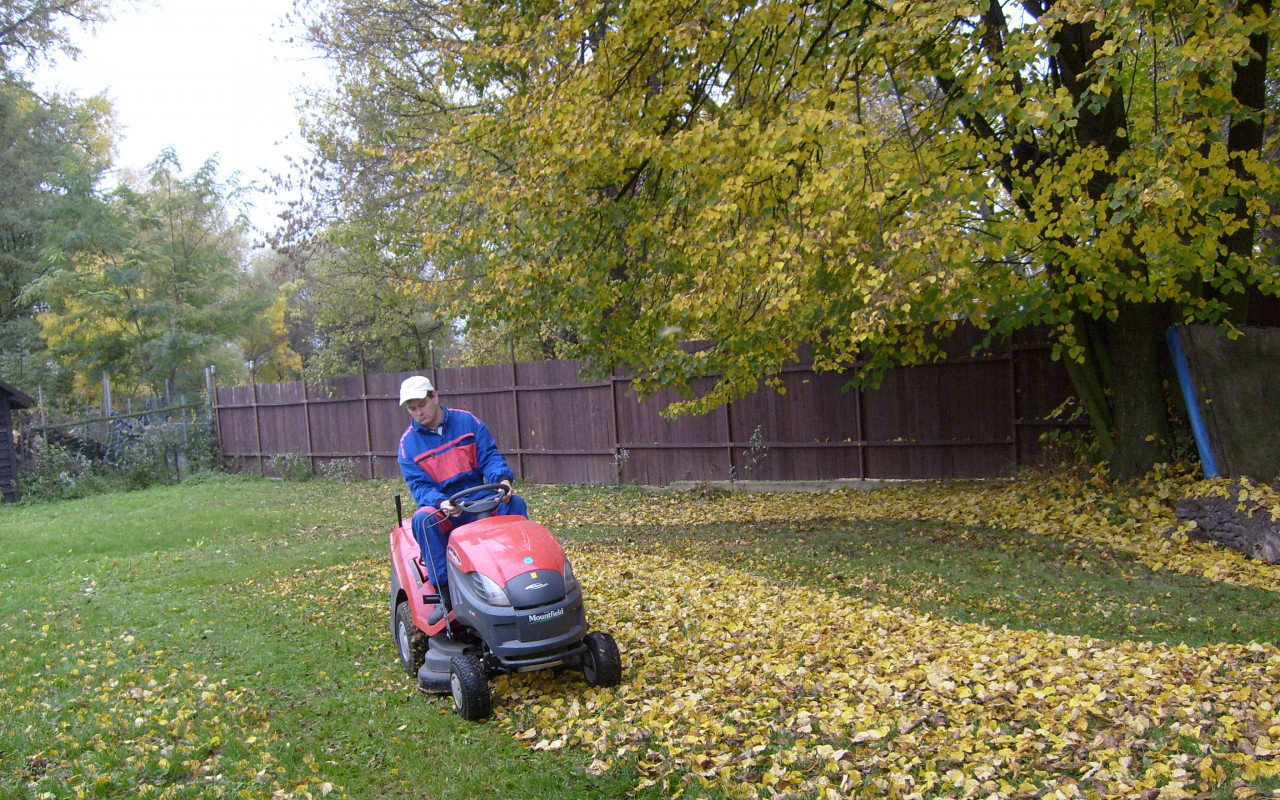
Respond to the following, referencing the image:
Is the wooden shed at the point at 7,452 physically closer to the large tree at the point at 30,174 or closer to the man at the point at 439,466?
the large tree at the point at 30,174

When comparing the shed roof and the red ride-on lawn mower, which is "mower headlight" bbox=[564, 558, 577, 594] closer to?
the red ride-on lawn mower

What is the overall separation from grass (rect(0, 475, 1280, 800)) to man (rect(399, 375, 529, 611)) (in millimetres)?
948

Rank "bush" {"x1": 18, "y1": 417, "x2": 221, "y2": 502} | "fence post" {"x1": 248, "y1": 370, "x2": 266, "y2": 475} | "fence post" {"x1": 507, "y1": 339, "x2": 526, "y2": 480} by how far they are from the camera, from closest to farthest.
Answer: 1. "fence post" {"x1": 507, "y1": 339, "x2": 526, "y2": 480}
2. "bush" {"x1": 18, "y1": 417, "x2": 221, "y2": 502}
3. "fence post" {"x1": 248, "y1": 370, "x2": 266, "y2": 475}

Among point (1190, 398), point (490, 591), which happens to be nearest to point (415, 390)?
point (490, 591)

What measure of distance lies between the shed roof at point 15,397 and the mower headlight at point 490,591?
17.8 m

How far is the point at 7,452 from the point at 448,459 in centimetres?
1731

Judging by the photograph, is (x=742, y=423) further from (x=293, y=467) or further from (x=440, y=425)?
(x=293, y=467)

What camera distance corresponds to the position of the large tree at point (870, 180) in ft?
22.3

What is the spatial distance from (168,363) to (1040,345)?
24041mm

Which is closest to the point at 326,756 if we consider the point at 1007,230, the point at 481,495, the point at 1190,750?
the point at 481,495

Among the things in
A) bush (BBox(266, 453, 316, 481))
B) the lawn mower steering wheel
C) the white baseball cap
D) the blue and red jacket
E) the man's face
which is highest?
the white baseball cap

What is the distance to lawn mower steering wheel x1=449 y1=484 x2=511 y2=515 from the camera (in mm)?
5219

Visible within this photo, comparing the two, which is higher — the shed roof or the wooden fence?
the shed roof

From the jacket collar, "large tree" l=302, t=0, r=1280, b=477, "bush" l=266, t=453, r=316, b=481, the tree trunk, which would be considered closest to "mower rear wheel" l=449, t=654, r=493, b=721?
the jacket collar
